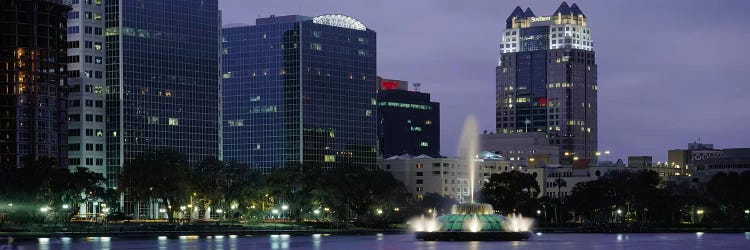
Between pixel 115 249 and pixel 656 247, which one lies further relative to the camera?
pixel 656 247

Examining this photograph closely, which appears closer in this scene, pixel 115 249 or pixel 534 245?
pixel 115 249

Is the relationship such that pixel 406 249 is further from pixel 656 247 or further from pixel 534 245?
pixel 656 247

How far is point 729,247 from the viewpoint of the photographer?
7505 inches

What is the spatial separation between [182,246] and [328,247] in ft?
59.7

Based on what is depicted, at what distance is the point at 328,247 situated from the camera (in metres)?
192

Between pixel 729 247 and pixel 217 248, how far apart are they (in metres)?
63.5

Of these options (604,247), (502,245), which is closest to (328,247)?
(502,245)

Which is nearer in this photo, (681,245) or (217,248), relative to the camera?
(217,248)

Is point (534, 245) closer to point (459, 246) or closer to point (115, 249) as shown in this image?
point (459, 246)

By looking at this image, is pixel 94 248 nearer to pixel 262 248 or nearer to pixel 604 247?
pixel 262 248

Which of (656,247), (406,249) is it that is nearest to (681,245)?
(656,247)

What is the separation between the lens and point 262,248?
618 feet

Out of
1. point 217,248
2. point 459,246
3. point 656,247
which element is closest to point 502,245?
point 459,246

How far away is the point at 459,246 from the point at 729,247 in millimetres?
34457
